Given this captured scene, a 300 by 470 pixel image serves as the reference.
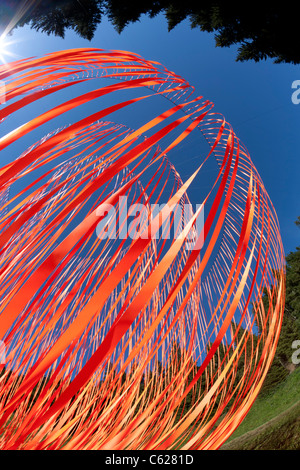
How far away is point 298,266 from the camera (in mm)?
18562

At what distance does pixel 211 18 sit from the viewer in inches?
170

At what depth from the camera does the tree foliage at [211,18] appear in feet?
13.3

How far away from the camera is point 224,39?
4.51 metres

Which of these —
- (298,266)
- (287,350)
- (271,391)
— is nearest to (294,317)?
(287,350)

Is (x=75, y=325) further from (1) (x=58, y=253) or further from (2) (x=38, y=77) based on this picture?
(2) (x=38, y=77)

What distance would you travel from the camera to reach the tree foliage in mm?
4047

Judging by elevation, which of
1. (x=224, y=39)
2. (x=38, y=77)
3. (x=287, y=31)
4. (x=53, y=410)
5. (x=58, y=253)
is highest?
(x=287, y=31)

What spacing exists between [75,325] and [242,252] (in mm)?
1045

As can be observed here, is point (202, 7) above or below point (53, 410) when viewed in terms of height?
above

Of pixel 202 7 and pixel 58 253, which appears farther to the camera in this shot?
pixel 202 7
